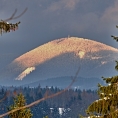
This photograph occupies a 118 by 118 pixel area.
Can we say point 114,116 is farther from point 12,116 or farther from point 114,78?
point 12,116

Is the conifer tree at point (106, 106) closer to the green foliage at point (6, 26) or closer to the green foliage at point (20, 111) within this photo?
the green foliage at point (6, 26)

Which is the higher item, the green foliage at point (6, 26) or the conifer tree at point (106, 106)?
the green foliage at point (6, 26)

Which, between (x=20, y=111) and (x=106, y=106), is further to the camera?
(x=20, y=111)

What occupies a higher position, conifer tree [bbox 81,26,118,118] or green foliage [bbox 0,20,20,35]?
green foliage [bbox 0,20,20,35]

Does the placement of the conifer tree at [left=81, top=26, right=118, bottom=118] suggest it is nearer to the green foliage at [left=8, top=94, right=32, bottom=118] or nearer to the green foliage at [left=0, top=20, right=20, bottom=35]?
the green foliage at [left=0, top=20, right=20, bottom=35]

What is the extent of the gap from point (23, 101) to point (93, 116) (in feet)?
29.7

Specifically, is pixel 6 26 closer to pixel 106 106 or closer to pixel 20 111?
pixel 106 106

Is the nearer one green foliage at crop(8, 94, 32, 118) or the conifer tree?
the conifer tree

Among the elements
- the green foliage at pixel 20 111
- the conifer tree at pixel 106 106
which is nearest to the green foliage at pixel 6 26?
the conifer tree at pixel 106 106

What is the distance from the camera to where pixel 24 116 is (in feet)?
68.4

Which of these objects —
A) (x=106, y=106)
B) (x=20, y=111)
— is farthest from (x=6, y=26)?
(x=20, y=111)

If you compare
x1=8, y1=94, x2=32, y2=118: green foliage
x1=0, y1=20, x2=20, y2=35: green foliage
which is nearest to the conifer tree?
x1=0, y1=20, x2=20, y2=35: green foliage

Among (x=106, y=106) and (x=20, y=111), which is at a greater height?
(x=106, y=106)

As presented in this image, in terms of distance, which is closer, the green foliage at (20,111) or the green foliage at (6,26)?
the green foliage at (6,26)
